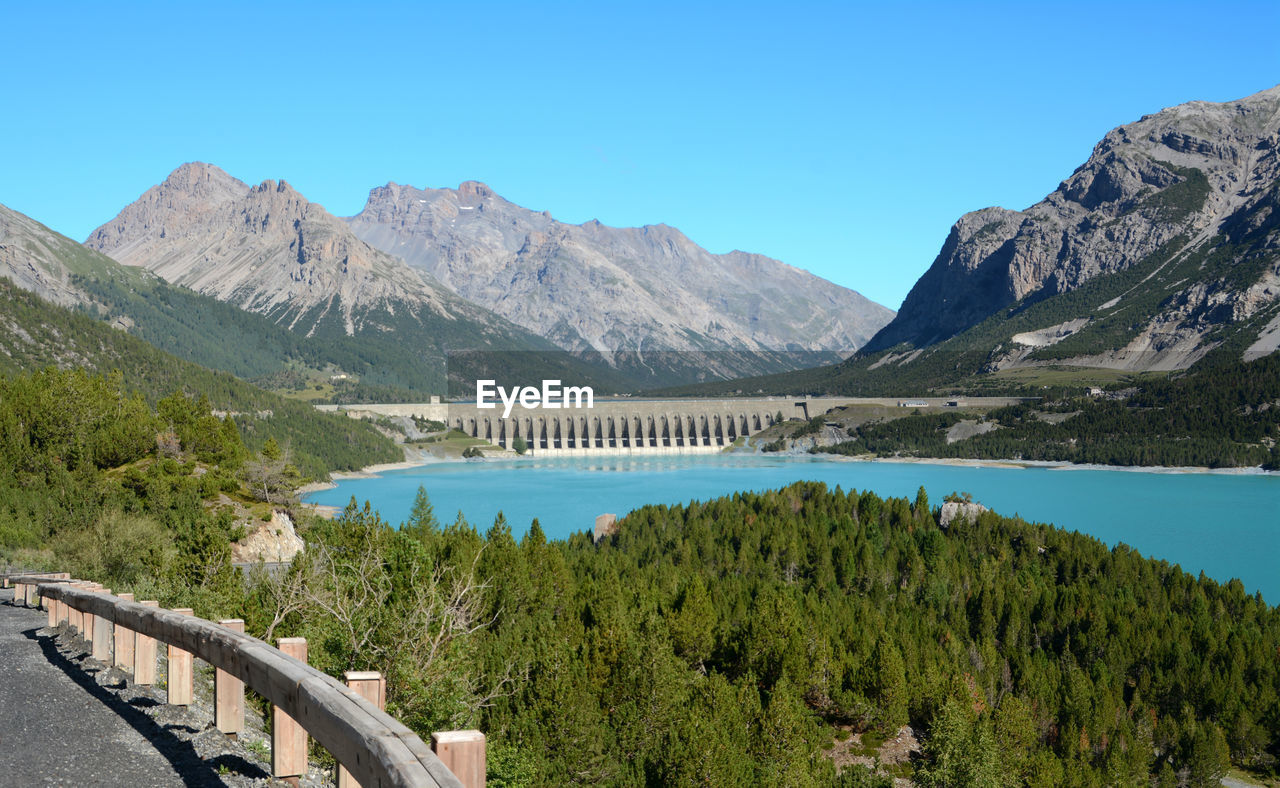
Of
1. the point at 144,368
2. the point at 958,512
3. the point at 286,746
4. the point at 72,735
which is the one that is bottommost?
the point at 958,512

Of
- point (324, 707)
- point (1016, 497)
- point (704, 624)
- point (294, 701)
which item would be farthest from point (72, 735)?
point (1016, 497)

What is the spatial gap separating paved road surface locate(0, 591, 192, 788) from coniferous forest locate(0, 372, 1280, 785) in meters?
6.79

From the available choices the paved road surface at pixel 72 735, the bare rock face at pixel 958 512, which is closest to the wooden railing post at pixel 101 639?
the paved road surface at pixel 72 735

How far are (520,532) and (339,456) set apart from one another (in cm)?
8353

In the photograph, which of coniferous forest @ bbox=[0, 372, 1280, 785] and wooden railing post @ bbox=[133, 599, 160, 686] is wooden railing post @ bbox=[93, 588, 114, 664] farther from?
coniferous forest @ bbox=[0, 372, 1280, 785]

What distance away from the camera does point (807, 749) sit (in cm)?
4222

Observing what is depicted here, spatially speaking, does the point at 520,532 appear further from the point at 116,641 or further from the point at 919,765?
the point at 116,641

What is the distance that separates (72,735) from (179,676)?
1308 millimetres

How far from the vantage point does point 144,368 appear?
174250 millimetres

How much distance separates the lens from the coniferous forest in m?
31.5

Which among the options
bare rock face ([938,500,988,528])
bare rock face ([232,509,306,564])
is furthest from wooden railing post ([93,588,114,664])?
bare rock face ([938,500,988,528])

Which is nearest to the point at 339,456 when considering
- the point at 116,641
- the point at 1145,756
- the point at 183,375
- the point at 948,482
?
the point at 183,375

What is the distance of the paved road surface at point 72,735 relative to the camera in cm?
1044

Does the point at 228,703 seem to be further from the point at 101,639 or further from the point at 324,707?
the point at 101,639
